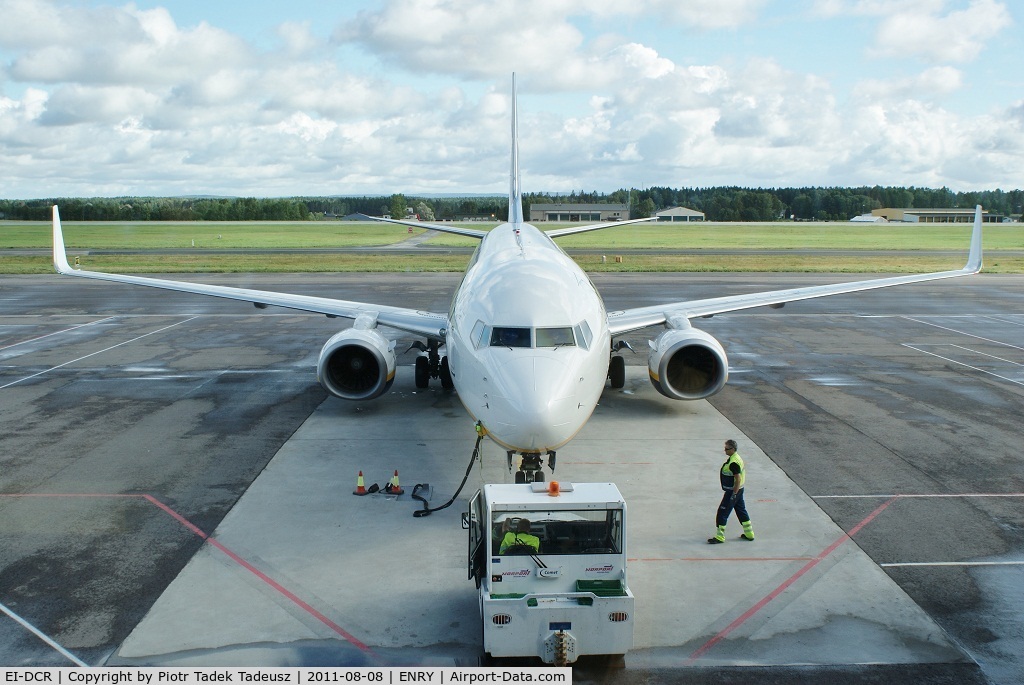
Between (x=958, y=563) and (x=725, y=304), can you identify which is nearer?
(x=958, y=563)

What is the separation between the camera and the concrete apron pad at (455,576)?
980 cm

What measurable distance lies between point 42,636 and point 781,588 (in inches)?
361

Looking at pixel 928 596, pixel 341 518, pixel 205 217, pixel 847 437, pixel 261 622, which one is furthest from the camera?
pixel 205 217

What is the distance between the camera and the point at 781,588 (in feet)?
37.4

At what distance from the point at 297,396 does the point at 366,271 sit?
39.2 m

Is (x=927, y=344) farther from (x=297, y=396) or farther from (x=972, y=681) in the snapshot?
(x=972, y=681)

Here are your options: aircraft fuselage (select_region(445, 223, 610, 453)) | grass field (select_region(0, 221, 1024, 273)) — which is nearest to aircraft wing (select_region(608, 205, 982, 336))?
aircraft fuselage (select_region(445, 223, 610, 453))

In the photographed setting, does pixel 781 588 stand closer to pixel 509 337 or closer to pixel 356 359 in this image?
pixel 509 337

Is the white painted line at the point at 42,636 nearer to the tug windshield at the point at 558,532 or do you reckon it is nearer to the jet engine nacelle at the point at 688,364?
the tug windshield at the point at 558,532

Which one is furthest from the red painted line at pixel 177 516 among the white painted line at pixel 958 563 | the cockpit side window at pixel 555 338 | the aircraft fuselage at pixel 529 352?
the white painted line at pixel 958 563

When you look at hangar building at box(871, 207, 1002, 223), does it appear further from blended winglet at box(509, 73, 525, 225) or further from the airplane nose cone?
the airplane nose cone

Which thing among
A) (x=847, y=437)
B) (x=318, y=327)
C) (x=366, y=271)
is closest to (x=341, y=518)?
(x=847, y=437)

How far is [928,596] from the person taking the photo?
1118 centimetres

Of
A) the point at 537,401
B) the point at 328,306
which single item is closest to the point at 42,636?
the point at 537,401
